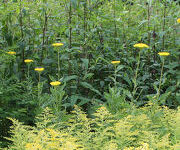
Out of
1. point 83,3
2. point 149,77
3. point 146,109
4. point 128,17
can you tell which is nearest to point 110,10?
point 128,17

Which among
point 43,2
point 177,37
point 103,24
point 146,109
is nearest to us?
point 146,109

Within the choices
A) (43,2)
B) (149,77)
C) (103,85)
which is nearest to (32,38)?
(43,2)

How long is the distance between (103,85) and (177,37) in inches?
51.3

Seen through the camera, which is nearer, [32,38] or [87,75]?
[87,75]

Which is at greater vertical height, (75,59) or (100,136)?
(75,59)

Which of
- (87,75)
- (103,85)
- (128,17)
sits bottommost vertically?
(103,85)

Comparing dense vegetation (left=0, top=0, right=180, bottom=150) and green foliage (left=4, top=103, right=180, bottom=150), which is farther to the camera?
dense vegetation (left=0, top=0, right=180, bottom=150)

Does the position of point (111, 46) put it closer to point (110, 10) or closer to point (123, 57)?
point (123, 57)

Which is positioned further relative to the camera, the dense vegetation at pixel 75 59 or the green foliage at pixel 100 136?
the dense vegetation at pixel 75 59

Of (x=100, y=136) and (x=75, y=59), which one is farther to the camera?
(x=75, y=59)

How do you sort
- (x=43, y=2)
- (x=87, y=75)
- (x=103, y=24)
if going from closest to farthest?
(x=87, y=75), (x=43, y=2), (x=103, y=24)

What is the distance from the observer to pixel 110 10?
12.1 feet

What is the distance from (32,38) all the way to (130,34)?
4.10 ft

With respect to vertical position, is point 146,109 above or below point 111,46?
below
